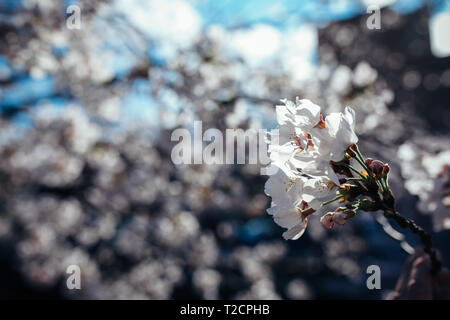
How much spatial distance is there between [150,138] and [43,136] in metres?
1.36

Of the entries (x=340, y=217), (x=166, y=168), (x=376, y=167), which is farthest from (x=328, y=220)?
(x=166, y=168)

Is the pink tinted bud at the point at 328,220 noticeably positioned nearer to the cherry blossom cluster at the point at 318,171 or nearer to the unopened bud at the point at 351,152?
the cherry blossom cluster at the point at 318,171

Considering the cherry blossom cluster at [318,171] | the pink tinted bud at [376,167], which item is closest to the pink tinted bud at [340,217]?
the cherry blossom cluster at [318,171]

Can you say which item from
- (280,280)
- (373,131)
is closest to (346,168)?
(373,131)

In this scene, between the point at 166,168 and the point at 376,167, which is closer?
the point at 376,167

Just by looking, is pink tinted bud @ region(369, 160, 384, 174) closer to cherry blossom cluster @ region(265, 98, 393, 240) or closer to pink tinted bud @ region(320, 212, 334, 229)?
cherry blossom cluster @ region(265, 98, 393, 240)

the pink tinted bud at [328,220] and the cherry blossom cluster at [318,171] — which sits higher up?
the cherry blossom cluster at [318,171]

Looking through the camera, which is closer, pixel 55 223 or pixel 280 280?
pixel 55 223

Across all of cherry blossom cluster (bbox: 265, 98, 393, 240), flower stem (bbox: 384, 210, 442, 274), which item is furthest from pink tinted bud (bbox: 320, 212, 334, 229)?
flower stem (bbox: 384, 210, 442, 274)

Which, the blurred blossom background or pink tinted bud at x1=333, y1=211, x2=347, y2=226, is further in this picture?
the blurred blossom background

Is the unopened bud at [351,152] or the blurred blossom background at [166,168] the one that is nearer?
the unopened bud at [351,152]

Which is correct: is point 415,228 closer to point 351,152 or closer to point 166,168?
point 351,152

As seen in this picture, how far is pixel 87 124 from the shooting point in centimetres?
404
